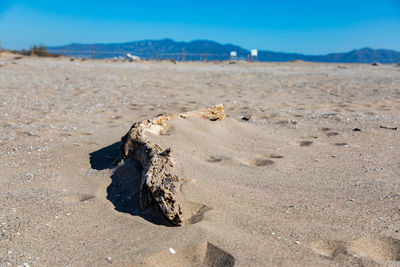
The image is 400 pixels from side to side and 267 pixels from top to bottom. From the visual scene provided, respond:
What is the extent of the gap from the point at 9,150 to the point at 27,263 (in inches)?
86.2

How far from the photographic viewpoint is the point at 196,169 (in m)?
2.80

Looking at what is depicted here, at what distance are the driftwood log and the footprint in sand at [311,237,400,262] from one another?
76 centimetres

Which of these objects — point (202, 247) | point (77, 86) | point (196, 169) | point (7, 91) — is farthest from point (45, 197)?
point (77, 86)

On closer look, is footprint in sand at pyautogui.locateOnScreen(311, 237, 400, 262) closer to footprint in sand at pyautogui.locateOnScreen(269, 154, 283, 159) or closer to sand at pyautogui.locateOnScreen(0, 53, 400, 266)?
sand at pyautogui.locateOnScreen(0, 53, 400, 266)

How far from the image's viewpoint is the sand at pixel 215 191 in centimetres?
187

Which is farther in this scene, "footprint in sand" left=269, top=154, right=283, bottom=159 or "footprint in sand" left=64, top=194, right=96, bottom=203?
"footprint in sand" left=269, top=154, right=283, bottom=159

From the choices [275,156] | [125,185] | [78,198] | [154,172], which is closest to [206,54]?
[275,156]

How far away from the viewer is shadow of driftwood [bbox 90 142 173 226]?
87.3 inches

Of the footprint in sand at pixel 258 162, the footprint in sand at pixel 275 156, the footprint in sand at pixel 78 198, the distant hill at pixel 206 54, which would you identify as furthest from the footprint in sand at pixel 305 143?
the distant hill at pixel 206 54

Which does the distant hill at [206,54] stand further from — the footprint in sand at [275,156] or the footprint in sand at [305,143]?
the footprint in sand at [275,156]

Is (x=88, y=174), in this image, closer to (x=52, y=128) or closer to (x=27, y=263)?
(x=27, y=263)

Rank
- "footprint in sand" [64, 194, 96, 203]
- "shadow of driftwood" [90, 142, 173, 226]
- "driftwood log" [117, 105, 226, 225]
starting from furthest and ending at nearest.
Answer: "footprint in sand" [64, 194, 96, 203]
"shadow of driftwood" [90, 142, 173, 226]
"driftwood log" [117, 105, 226, 225]

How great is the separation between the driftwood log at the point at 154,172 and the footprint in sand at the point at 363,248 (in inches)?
29.8

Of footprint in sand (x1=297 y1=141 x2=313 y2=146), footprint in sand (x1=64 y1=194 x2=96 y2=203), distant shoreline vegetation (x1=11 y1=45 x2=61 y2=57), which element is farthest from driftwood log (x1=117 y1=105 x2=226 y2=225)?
distant shoreline vegetation (x1=11 y1=45 x2=61 y2=57)
